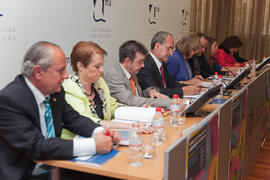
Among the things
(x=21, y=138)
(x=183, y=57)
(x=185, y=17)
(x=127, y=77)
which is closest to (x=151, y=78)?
(x=127, y=77)

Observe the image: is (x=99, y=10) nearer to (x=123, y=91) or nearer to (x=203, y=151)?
(x=123, y=91)

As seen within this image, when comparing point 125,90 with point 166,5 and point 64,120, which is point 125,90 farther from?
point 166,5

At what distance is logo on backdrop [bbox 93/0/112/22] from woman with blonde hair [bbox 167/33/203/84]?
44.5 inches

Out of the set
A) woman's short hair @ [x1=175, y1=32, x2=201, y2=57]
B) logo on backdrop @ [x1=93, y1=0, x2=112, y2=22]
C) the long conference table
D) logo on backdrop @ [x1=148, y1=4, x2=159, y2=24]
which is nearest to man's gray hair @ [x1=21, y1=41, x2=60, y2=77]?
the long conference table

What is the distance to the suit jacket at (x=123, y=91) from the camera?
8.79 ft

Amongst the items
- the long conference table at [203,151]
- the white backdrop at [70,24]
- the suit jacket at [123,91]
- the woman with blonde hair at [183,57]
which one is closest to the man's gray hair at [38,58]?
the long conference table at [203,151]

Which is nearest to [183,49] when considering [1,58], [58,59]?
[1,58]

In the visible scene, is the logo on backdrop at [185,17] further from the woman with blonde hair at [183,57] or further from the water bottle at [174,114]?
the water bottle at [174,114]

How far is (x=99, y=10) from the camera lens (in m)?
3.57

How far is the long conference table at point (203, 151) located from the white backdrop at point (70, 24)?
1.28 meters

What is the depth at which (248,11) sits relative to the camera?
25.3 feet

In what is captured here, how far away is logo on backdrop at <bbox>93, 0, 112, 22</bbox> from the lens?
3.50 metres

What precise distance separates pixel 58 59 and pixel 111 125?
2.10 feet

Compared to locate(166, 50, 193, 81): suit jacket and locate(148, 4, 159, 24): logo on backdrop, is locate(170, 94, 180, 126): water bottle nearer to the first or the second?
locate(166, 50, 193, 81): suit jacket
